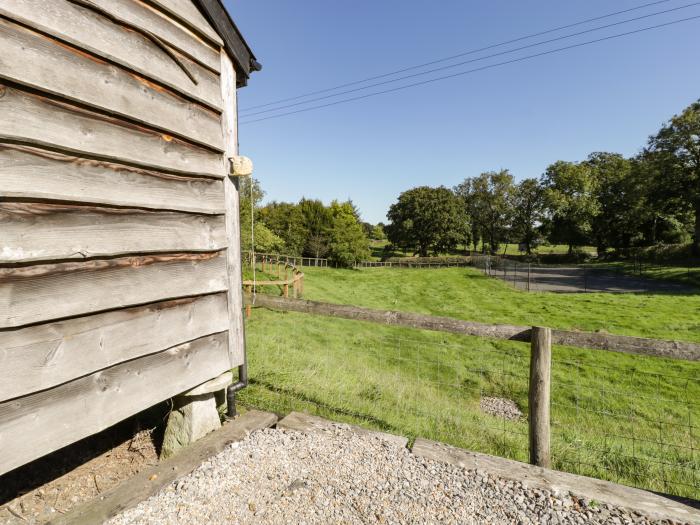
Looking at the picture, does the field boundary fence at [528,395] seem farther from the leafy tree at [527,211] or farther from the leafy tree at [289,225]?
the leafy tree at [527,211]

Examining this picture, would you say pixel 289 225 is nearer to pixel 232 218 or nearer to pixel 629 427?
pixel 629 427

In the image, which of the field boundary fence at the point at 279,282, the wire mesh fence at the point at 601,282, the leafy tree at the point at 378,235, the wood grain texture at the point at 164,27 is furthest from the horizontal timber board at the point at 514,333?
the leafy tree at the point at 378,235

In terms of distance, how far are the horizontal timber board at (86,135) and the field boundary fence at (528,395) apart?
2.07 metres

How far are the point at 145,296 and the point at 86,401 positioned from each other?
27.8 inches

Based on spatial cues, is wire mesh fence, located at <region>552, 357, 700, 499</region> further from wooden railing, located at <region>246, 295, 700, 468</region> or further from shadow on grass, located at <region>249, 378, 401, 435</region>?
shadow on grass, located at <region>249, 378, 401, 435</region>

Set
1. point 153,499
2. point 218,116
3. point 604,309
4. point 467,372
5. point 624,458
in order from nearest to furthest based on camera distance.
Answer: point 153,499 < point 218,116 < point 624,458 < point 467,372 < point 604,309

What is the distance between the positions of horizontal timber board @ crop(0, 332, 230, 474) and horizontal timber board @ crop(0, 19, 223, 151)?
168 centimetres

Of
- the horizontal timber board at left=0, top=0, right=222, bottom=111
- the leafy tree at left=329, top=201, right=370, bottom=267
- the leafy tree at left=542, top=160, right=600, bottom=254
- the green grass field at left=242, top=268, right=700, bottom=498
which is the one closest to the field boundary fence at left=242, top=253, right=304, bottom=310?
the green grass field at left=242, top=268, right=700, bottom=498

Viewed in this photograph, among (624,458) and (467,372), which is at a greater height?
(624,458)

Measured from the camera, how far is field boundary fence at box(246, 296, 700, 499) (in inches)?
115

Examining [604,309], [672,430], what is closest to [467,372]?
[672,430]

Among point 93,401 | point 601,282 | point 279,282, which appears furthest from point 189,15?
point 601,282

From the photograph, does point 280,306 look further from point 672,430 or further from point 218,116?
point 672,430

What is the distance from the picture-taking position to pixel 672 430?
573 cm
